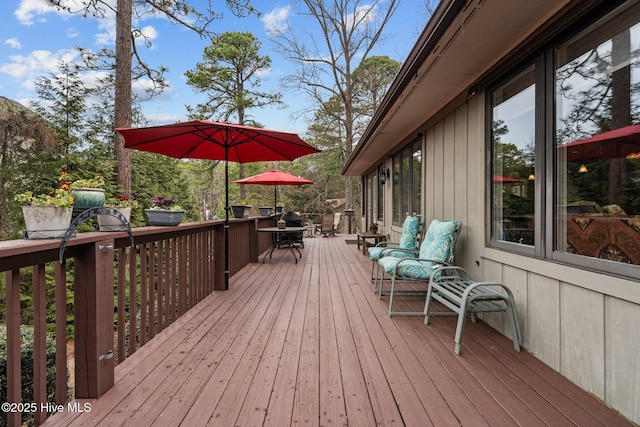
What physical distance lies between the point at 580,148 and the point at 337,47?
13558 mm

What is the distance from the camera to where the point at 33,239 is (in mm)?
1497

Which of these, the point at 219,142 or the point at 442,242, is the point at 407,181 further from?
the point at 219,142

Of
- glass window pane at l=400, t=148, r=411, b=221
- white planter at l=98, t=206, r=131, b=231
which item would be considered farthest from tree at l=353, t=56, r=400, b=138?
white planter at l=98, t=206, r=131, b=231

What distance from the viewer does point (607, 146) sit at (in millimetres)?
1739

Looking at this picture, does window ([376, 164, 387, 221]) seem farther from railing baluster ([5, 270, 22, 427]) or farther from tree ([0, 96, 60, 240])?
railing baluster ([5, 270, 22, 427])

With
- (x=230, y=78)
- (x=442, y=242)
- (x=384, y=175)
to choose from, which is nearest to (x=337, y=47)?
(x=230, y=78)

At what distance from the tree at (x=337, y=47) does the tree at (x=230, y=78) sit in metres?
1.36

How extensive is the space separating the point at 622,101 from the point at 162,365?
3.10 metres

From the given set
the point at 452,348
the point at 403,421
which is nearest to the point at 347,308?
the point at 452,348

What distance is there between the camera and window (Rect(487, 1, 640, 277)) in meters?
1.62

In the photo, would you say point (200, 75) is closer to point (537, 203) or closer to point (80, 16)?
point (80, 16)

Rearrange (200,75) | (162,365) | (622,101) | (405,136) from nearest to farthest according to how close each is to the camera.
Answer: (622,101)
(162,365)
(405,136)
(200,75)

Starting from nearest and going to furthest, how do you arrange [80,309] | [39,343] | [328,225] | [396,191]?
1. [39,343]
2. [80,309]
3. [396,191]
4. [328,225]

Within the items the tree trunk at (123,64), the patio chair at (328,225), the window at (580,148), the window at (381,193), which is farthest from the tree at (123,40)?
the patio chair at (328,225)
